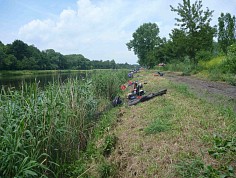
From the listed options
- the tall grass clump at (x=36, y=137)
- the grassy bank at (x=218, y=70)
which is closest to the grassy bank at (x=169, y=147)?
the tall grass clump at (x=36, y=137)

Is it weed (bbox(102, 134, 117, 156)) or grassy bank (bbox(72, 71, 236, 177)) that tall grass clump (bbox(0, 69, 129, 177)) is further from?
weed (bbox(102, 134, 117, 156))

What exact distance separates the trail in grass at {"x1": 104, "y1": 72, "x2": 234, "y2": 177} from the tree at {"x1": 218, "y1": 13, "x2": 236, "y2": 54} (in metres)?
16.4

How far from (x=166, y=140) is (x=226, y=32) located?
748 inches

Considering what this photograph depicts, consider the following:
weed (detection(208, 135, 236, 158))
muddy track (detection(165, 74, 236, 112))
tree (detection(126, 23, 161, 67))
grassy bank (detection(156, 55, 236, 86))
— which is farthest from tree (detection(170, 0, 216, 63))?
tree (detection(126, 23, 161, 67))

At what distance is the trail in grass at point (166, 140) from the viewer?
7.92ft

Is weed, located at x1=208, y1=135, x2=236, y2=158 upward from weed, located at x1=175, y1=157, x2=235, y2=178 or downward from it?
upward

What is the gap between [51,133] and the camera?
9.59ft

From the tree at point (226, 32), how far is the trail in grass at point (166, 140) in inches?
645

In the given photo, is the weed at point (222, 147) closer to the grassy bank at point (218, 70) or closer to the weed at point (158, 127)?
the weed at point (158, 127)

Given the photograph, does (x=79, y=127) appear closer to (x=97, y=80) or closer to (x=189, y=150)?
(x=189, y=150)

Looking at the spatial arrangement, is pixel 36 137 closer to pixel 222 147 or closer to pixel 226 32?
pixel 222 147

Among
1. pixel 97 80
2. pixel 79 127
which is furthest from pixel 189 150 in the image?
pixel 97 80

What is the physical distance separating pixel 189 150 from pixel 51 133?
210 cm

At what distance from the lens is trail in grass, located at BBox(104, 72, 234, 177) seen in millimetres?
2414
